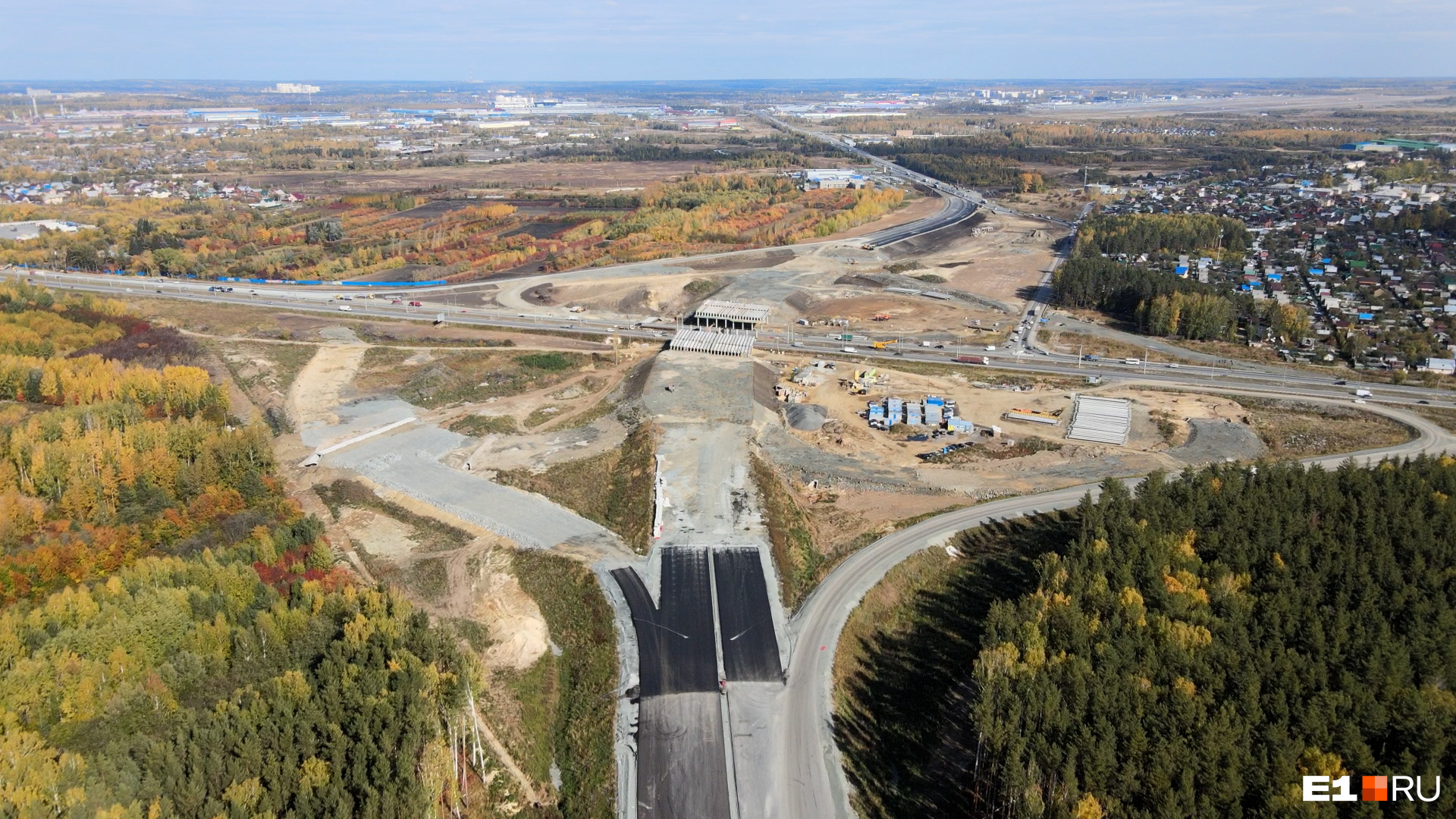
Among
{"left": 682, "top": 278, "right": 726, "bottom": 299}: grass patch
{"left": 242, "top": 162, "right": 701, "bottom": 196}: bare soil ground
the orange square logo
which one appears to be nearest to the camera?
the orange square logo

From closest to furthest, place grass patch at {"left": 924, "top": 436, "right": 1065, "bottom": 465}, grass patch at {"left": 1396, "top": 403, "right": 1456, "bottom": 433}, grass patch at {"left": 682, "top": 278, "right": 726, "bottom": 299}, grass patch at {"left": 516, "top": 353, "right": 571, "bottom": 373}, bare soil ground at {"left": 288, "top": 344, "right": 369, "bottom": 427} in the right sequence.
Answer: grass patch at {"left": 924, "top": 436, "right": 1065, "bottom": 465}, grass patch at {"left": 1396, "top": 403, "right": 1456, "bottom": 433}, bare soil ground at {"left": 288, "top": 344, "right": 369, "bottom": 427}, grass patch at {"left": 516, "top": 353, "right": 571, "bottom": 373}, grass patch at {"left": 682, "top": 278, "right": 726, "bottom": 299}

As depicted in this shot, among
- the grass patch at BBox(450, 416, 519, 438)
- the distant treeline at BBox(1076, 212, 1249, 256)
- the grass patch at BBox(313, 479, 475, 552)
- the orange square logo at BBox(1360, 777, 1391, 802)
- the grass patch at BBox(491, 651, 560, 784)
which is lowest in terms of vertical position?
the grass patch at BBox(491, 651, 560, 784)

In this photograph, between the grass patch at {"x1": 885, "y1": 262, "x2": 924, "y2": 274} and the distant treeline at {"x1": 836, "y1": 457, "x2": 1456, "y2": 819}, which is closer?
the distant treeline at {"x1": 836, "y1": 457, "x2": 1456, "y2": 819}

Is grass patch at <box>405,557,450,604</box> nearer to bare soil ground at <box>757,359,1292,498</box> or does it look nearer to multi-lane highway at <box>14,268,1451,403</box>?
bare soil ground at <box>757,359,1292,498</box>

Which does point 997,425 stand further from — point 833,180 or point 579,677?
point 833,180

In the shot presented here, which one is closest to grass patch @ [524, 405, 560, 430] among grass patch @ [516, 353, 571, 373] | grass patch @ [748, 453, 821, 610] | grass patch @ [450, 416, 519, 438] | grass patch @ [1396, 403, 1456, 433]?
grass patch @ [450, 416, 519, 438]

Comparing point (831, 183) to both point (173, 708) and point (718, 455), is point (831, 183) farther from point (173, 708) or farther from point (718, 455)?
point (173, 708)

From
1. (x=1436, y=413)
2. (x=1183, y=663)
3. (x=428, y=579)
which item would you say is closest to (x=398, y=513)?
(x=428, y=579)

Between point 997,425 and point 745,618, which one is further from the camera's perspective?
point 997,425
